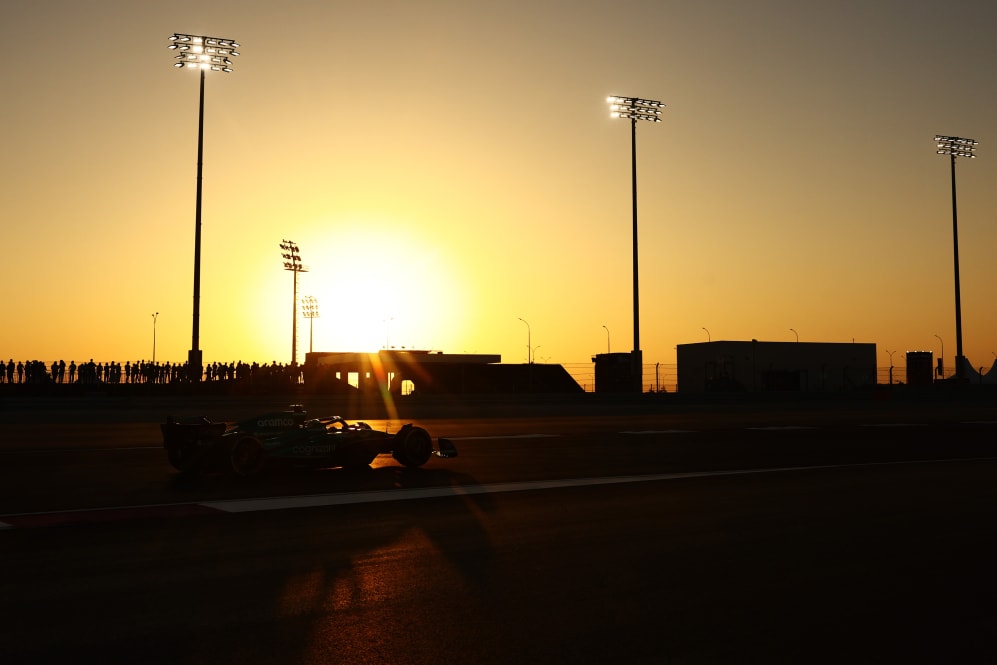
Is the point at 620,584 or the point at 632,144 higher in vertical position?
the point at 632,144

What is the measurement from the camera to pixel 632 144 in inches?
2068

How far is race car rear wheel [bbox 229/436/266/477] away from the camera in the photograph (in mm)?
14375

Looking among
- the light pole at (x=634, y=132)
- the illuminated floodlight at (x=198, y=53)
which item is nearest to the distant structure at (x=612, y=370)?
the light pole at (x=634, y=132)

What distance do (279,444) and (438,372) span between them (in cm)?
7603

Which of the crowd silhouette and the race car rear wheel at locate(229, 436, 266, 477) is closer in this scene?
the race car rear wheel at locate(229, 436, 266, 477)

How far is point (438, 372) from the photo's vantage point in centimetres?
9069

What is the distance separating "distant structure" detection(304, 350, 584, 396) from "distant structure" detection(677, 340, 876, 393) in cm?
1209

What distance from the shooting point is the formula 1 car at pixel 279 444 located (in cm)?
1441

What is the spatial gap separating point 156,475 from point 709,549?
9710 millimetres

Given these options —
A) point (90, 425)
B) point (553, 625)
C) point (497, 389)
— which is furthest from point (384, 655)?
point (497, 389)

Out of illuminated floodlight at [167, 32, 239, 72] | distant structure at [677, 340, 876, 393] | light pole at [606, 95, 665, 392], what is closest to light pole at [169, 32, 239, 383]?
illuminated floodlight at [167, 32, 239, 72]

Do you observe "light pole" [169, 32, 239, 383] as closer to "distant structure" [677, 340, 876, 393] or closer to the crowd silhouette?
the crowd silhouette

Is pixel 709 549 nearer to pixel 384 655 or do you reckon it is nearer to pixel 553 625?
pixel 553 625

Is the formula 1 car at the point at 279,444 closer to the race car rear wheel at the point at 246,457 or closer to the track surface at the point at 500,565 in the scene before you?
the race car rear wheel at the point at 246,457
